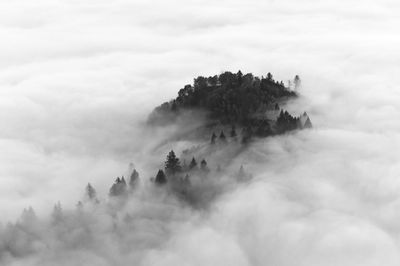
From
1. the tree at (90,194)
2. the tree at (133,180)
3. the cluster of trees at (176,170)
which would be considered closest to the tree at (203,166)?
the cluster of trees at (176,170)

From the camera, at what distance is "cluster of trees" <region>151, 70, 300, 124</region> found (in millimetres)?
137875

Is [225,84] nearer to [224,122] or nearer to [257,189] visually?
[224,122]

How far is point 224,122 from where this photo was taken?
138000 mm

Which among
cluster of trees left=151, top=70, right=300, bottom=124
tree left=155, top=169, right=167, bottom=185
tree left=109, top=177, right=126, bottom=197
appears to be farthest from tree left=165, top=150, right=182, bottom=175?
cluster of trees left=151, top=70, right=300, bottom=124

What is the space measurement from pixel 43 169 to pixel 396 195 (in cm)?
9042

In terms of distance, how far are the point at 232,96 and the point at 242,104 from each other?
11.9 feet

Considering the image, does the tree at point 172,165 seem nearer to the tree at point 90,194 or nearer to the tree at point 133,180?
the tree at point 133,180

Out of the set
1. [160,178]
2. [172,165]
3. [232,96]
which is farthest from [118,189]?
[232,96]

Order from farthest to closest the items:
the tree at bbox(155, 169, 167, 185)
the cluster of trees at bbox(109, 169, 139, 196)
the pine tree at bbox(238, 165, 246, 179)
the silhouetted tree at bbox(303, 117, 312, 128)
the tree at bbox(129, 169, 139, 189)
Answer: the silhouetted tree at bbox(303, 117, 312, 128) < the pine tree at bbox(238, 165, 246, 179) < the tree at bbox(129, 169, 139, 189) < the tree at bbox(155, 169, 167, 185) < the cluster of trees at bbox(109, 169, 139, 196)

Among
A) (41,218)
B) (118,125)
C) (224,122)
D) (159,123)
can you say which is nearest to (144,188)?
(41,218)

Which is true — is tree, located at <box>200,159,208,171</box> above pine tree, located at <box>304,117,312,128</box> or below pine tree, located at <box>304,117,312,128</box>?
below

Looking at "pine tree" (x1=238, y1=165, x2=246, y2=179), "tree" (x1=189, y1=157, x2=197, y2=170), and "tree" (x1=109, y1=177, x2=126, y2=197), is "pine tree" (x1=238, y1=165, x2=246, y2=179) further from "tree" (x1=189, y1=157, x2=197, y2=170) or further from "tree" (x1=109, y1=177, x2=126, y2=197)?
"tree" (x1=109, y1=177, x2=126, y2=197)

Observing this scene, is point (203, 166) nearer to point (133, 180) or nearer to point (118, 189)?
point (133, 180)

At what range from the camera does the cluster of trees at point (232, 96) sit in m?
138
